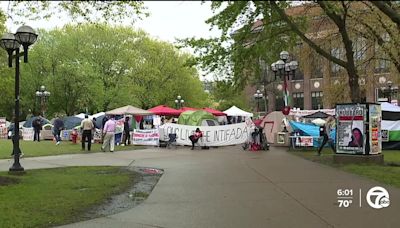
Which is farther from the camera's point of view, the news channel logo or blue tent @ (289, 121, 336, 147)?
blue tent @ (289, 121, 336, 147)

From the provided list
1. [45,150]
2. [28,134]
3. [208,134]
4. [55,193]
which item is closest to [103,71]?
[28,134]

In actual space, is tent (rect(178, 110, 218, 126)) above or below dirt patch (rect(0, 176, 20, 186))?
above

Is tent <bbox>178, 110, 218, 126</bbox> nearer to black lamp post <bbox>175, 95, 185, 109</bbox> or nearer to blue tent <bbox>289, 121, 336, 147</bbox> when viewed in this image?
blue tent <bbox>289, 121, 336, 147</bbox>

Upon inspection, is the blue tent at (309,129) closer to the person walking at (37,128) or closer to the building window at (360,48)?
the building window at (360,48)

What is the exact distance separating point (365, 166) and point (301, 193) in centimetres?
663

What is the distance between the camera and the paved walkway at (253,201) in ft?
25.4

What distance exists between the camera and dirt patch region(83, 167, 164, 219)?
8727 mm

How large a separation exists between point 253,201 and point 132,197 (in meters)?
2.61

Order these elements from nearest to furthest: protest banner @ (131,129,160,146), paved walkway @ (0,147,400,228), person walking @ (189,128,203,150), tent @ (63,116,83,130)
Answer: paved walkway @ (0,147,400,228), person walking @ (189,128,203,150), protest banner @ (131,129,160,146), tent @ (63,116,83,130)

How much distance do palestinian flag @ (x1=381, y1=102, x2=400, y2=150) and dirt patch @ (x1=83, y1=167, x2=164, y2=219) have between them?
1774 centimetres

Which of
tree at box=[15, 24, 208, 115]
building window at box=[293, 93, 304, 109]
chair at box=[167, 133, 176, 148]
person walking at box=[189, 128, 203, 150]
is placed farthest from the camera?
building window at box=[293, 93, 304, 109]

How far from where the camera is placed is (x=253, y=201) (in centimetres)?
958

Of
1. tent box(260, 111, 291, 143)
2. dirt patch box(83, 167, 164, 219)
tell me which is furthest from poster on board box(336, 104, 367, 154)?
tent box(260, 111, 291, 143)

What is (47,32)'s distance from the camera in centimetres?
6056
